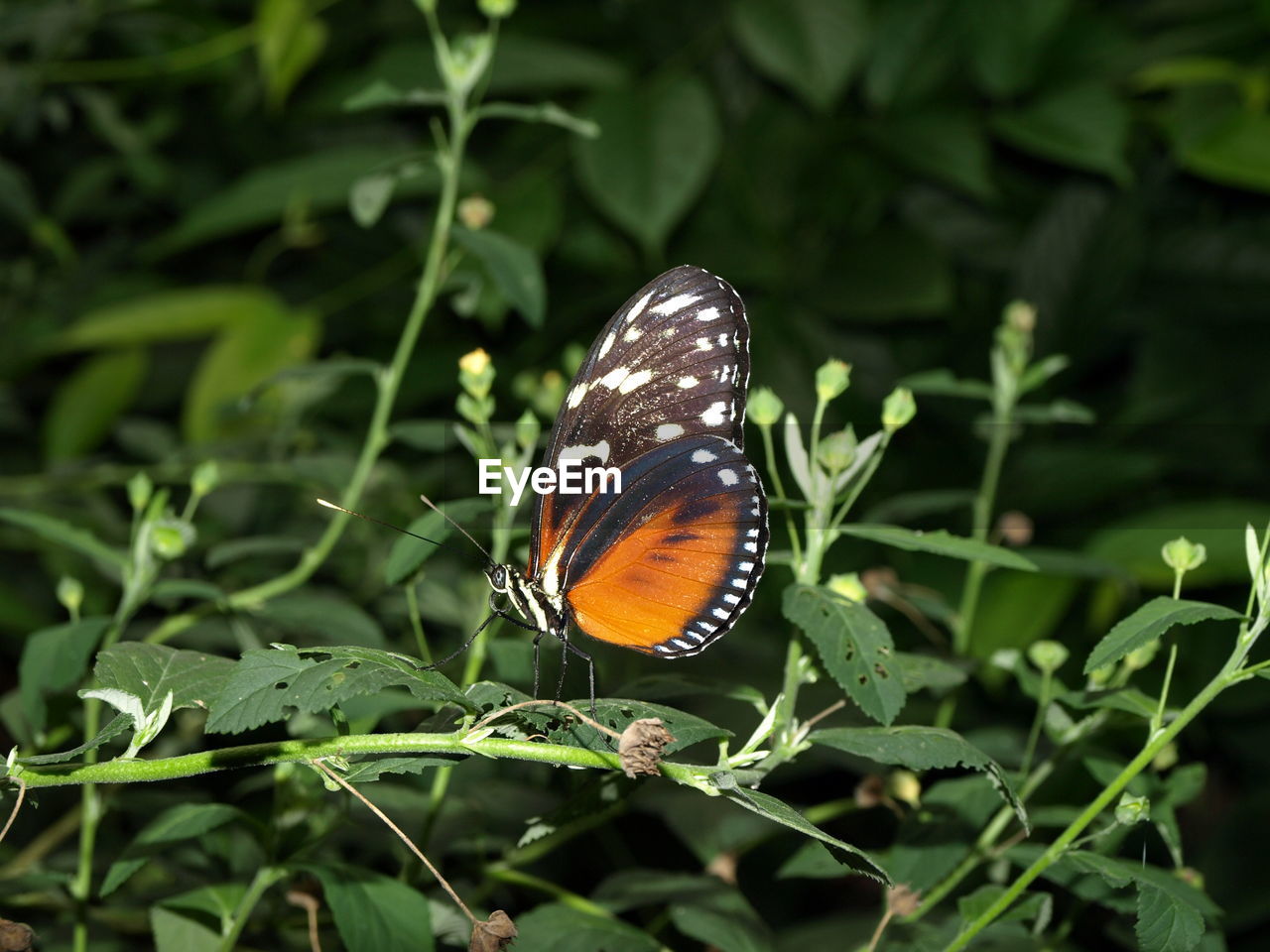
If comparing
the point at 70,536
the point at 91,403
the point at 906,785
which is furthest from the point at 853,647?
the point at 91,403

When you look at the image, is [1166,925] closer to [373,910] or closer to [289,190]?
[373,910]

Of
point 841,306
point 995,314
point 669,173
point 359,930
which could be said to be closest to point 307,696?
point 359,930

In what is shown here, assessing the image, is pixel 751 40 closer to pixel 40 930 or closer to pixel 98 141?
pixel 98 141

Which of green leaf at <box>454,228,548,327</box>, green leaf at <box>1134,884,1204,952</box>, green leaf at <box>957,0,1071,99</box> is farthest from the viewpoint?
green leaf at <box>957,0,1071,99</box>

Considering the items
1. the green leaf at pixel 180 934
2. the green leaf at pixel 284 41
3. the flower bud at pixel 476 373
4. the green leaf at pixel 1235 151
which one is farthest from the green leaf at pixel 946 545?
the green leaf at pixel 284 41

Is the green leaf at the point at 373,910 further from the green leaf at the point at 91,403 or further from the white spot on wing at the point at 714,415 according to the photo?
the green leaf at the point at 91,403

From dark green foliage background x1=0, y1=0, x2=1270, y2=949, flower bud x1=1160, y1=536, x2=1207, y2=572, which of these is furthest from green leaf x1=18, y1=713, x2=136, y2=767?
dark green foliage background x1=0, y1=0, x2=1270, y2=949

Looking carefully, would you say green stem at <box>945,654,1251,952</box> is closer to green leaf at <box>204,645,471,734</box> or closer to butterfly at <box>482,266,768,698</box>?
butterfly at <box>482,266,768,698</box>

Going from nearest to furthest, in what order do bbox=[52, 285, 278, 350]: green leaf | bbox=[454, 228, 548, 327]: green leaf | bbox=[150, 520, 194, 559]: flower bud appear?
bbox=[150, 520, 194, 559]: flower bud, bbox=[454, 228, 548, 327]: green leaf, bbox=[52, 285, 278, 350]: green leaf
